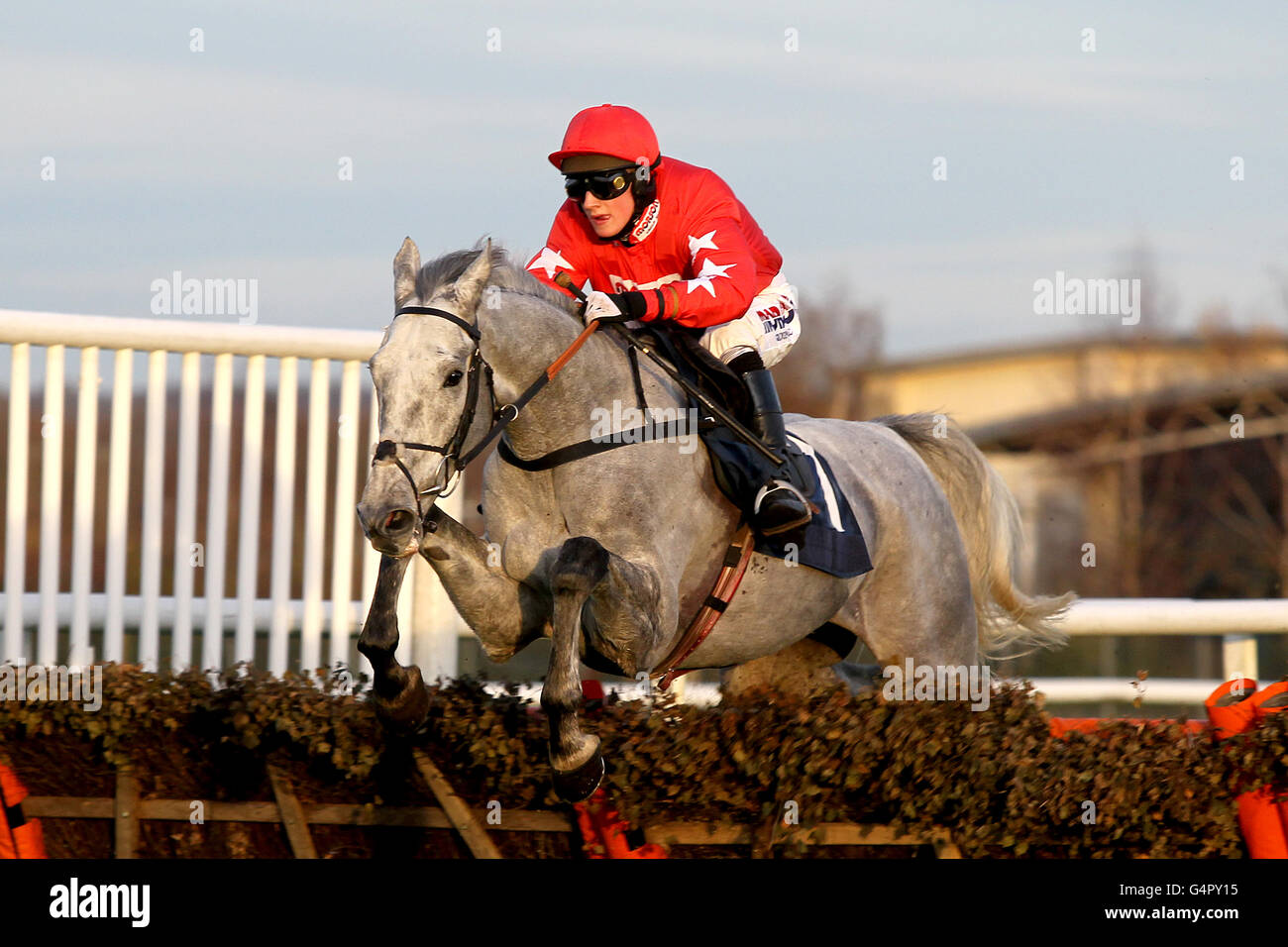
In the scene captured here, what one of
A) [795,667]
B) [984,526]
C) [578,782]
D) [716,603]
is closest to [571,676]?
[578,782]

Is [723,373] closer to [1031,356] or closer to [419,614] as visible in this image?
[419,614]

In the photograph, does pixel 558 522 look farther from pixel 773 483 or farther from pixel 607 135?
pixel 607 135

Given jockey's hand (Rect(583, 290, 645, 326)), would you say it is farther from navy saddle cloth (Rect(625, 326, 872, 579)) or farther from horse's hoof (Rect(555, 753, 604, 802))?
horse's hoof (Rect(555, 753, 604, 802))

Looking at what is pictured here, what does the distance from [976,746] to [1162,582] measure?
19.6 meters

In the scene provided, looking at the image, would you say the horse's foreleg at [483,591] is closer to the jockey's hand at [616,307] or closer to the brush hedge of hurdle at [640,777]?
the brush hedge of hurdle at [640,777]

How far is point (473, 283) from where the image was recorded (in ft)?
12.7

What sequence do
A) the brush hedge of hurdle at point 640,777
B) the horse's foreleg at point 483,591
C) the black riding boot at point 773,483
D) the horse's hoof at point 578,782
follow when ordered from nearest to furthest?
1. the horse's hoof at point 578,782
2. the brush hedge of hurdle at point 640,777
3. the horse's foreleg at point 483,591
4. the black riding boot at point 773,483

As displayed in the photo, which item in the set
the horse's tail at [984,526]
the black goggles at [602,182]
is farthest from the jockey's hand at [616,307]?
the horse's tail at [984,526]

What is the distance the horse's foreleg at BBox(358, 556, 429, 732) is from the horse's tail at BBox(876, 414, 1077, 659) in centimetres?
261

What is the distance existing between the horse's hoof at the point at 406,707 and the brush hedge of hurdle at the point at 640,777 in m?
0.06

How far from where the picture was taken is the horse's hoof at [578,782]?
3.67 m

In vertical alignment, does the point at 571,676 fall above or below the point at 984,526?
below

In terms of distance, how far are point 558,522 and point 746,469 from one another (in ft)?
1.97

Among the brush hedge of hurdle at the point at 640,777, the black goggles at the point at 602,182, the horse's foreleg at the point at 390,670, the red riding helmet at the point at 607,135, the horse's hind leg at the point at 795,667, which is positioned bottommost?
the brush hedge of hurdle at the point at 640,777
